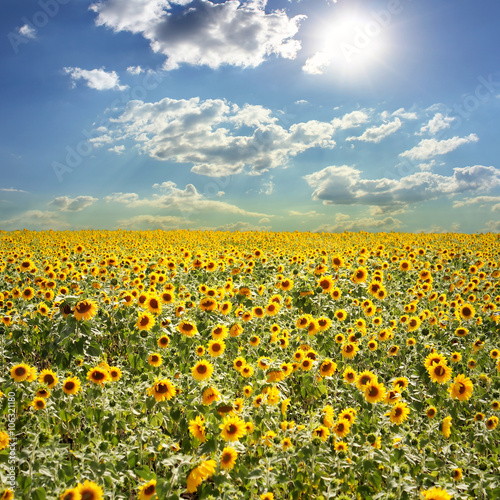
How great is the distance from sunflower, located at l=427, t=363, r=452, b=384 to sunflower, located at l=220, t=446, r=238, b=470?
338cm

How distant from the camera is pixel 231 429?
328 cm

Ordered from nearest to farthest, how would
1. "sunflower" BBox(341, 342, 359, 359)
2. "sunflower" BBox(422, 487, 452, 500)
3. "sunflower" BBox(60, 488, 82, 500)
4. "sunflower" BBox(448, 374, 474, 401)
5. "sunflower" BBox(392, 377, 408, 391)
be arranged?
"sunflower" BBox(60, 488, 82, 500) < "sunflower" BBox(422, 487, 452, 500) < "sunflower" BBox(392, 377, 408, 391) < "sunflower" BBox(448, 374, 474, 401) < "sunflower" BBox(341, 342, 359, 359)

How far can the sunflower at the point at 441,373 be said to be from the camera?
5113mm

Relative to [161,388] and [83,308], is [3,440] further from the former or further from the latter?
[83,308]

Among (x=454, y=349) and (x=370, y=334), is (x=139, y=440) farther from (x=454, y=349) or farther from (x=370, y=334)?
(x=454, y=349)

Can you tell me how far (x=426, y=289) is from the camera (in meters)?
10.0

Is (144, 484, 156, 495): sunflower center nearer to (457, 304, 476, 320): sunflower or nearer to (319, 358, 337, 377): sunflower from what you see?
(319, 358, 337, 377): sunflower

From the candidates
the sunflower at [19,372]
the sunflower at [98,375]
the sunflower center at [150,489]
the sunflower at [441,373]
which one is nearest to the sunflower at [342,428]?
the sunflower center at [150,489]

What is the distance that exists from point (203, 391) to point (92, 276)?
7053 mm

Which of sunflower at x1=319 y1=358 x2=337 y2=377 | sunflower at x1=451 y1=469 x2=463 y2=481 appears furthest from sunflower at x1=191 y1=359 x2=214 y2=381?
sunflower at x1=451 y1=469 x2=463 y2=481

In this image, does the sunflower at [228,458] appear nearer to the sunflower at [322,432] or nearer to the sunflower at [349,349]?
the sunflower at [322,432]

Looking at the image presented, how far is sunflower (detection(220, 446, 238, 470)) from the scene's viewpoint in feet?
10.1

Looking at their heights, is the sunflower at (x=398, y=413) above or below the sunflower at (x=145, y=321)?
below

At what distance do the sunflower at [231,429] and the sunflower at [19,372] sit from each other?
9.04 feet
